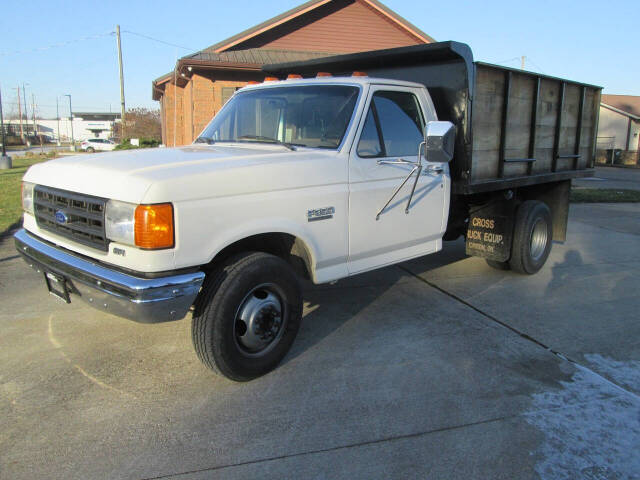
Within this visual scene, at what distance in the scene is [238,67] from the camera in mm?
15258

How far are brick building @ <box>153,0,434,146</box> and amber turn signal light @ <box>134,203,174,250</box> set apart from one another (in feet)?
42.4

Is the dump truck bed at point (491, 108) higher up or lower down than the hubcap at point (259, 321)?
higher up

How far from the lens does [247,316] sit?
3453 millimetres

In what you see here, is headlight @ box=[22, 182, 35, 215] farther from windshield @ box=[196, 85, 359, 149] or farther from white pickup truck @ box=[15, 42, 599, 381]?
windshield @ box=[196, 85, 359, 149]

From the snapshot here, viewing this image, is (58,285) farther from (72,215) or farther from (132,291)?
(132,291)

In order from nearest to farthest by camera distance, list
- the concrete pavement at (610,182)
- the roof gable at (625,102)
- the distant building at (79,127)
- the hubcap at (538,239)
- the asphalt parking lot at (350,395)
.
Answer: the asphalt parking lot at (350,395) → the hubcap at (538,239) → the concrete pavement at (610,182) → the roof gable at (625,102) → the distant building at (79,127)

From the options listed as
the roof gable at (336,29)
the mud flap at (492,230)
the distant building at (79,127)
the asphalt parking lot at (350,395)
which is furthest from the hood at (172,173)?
the distant building at (79,127)

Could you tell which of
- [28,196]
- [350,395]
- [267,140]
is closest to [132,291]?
[350,395]

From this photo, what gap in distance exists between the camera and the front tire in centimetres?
324

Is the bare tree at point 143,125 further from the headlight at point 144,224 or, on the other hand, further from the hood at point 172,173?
the headlight at point 144,224

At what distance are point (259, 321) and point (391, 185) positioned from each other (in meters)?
1.62

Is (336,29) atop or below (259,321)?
A: atop

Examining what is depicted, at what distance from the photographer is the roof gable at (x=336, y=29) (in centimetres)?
1702

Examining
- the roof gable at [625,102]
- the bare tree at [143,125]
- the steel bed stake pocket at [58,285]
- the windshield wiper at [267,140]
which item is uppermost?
the roof gable at [625,102]
